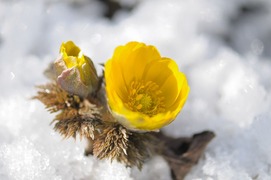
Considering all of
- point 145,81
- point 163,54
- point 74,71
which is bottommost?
point 163,54

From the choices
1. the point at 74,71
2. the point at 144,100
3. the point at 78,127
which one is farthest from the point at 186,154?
the point at 74,71

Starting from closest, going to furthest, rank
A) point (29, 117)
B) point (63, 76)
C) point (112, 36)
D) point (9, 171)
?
point (63, 76), point (9, 171), point (29, 117), point (112, 36)

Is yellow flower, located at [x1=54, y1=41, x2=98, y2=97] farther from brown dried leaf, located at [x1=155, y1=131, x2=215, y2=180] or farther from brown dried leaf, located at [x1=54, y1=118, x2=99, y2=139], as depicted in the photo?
brown dried leaf, located at [x1=155, y1=131, x2=215, y2=180]

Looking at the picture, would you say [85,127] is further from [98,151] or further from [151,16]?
[151,16]

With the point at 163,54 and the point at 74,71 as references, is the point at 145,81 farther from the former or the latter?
the point at 163,54

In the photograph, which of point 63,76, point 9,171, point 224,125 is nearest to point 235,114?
point 224,125

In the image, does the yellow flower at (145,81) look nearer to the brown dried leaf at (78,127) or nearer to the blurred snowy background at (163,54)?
the brown dried leaf at (78,127)
